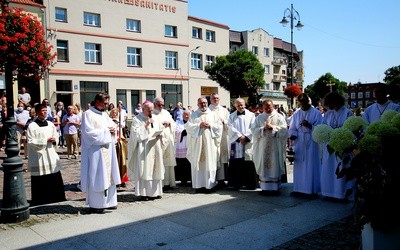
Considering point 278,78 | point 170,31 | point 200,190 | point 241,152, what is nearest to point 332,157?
point 241,152

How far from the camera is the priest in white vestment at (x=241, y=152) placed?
26.1 ft

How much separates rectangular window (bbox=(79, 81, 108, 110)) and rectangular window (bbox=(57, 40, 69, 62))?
Result: 2.43 m

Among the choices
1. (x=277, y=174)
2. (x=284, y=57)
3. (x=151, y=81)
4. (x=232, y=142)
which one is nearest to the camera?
(x=277, y=174)

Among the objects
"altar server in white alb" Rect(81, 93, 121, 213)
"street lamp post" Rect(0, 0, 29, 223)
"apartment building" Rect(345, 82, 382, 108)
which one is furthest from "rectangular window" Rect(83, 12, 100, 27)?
"apartment building" Rect(345, 82, 382, 108)

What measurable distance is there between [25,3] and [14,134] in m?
23.8

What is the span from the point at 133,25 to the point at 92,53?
5251 millimetres

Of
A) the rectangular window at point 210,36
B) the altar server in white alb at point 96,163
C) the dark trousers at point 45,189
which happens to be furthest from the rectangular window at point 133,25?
the altar server in white alb at point 96,163

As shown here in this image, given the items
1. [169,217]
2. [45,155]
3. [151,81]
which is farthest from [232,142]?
[151,81]

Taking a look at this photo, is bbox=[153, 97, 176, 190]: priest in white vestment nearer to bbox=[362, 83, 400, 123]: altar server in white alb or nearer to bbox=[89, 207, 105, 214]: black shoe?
bbox=[89, 207, 105, 214]: black shoe

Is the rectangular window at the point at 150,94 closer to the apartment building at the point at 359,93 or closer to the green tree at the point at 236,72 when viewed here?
the green tree at the point at 236,72

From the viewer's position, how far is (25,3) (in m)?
25.5

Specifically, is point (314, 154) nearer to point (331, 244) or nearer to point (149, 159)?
point (331, 244)

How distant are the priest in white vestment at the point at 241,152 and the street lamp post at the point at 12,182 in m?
4.41

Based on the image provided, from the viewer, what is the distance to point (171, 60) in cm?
3638
